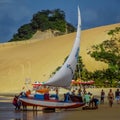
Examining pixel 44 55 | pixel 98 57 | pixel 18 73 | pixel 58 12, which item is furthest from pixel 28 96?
pixel 58 12

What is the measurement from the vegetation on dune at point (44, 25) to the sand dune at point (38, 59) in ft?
106

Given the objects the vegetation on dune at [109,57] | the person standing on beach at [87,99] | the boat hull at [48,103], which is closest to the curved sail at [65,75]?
the boat hull at [48,103]

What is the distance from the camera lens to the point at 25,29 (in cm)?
12762

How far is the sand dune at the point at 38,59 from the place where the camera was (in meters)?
65.7

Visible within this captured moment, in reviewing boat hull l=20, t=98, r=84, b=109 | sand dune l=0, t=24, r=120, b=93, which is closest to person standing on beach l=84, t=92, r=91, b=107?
boat hull l=20, t=98, r=84, b=109

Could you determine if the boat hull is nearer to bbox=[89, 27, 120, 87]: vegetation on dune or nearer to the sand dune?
bbox=[89, 27, 120, 87]: vegetation on dune

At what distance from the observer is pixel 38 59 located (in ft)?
245

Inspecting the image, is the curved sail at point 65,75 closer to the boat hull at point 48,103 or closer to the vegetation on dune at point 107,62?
the boat hull at point 48,103

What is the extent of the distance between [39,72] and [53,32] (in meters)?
54.4

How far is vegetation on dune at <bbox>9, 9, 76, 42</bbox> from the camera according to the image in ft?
402

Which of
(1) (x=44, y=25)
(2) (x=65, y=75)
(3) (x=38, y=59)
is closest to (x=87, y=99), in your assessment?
(2) (x=65, y=75)

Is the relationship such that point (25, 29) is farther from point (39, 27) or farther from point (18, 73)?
point (18, 73)

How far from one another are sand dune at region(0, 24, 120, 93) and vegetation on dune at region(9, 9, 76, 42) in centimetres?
3219

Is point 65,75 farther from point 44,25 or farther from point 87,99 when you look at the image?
point 44,25
